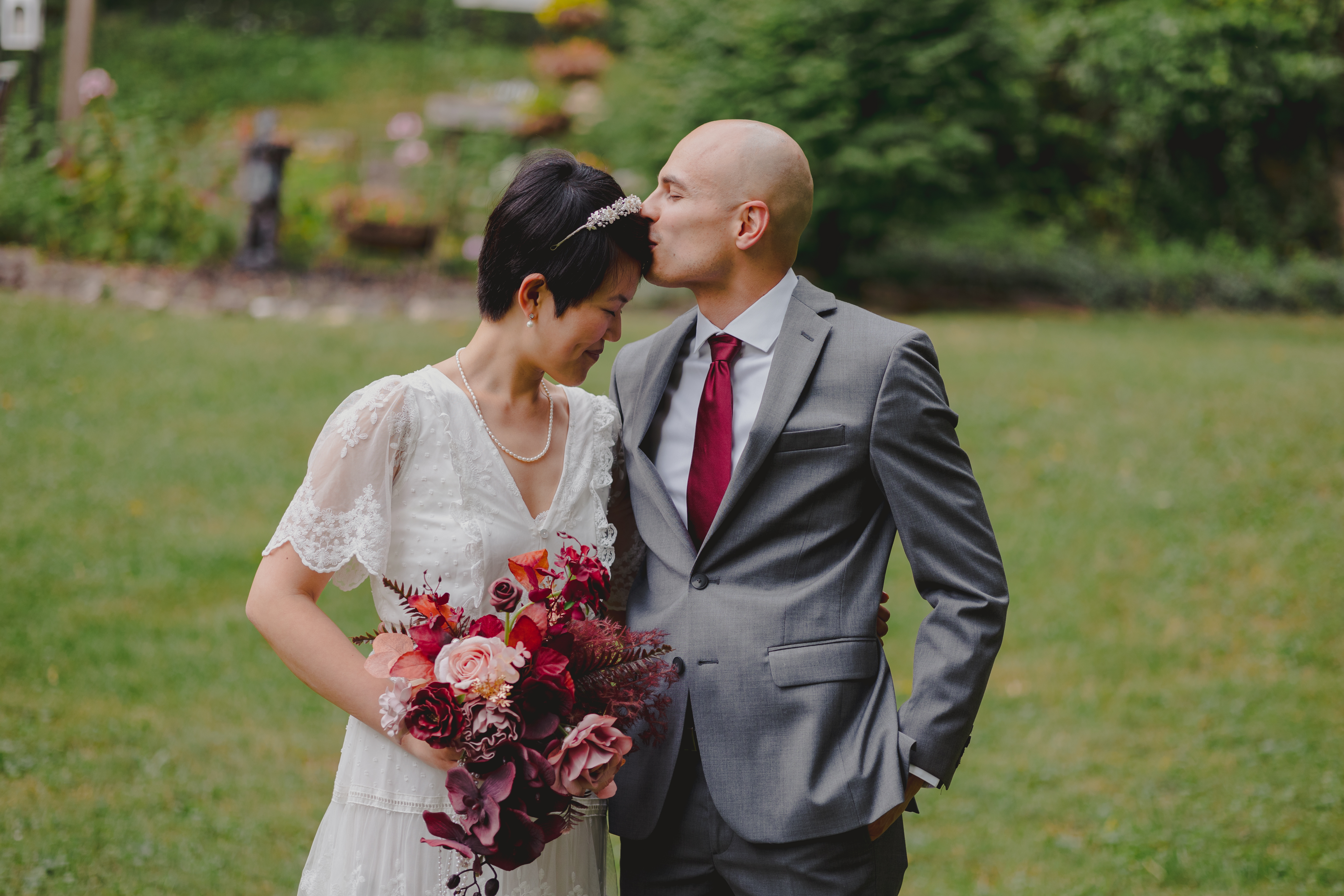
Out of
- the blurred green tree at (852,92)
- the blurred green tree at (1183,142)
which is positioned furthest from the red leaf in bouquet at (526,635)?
the blurred green tree at (1183,142)

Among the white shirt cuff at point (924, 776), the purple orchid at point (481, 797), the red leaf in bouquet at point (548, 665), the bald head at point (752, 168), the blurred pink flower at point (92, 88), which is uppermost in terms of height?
the blurred pink flower at point (92, 88)

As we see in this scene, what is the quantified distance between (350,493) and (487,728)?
2.04 feet

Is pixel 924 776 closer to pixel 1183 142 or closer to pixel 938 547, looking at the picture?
pixel 938 547

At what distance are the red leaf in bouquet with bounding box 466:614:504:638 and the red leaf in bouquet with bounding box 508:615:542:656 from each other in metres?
0.02

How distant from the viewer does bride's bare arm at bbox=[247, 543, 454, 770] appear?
7.13 ft

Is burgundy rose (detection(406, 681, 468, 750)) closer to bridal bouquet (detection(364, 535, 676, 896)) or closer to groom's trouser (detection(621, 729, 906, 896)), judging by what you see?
bridal bouquet (detection(364, 535, 676, 896))

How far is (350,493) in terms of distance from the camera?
2248 mm

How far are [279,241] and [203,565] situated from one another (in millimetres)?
6233

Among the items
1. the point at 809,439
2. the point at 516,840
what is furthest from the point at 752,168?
the point at 516,840

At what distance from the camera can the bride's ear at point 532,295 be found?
2379mm

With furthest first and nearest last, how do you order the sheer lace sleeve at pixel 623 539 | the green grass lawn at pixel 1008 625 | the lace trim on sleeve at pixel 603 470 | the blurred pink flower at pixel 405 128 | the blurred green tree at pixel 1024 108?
1. the blurred pink flower at pixel 405 128
2. the blurred green tree at pixel 1024 108
3. the green grass lawn at pixel 1008 625
4. the sheer lace sleeve at pixel 623 539
5. the lace trim on sleeve at pixel 603 470

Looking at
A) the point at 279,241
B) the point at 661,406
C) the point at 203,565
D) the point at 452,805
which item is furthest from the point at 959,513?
the point at 279,241

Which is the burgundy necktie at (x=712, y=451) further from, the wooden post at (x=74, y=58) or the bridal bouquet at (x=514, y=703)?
the wooden post at (x=74, y=58)

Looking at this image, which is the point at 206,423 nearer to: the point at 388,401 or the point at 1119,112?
the point at 388,401
